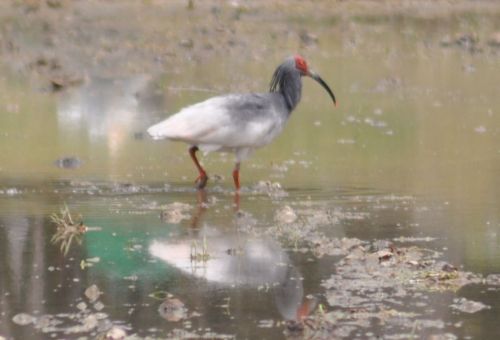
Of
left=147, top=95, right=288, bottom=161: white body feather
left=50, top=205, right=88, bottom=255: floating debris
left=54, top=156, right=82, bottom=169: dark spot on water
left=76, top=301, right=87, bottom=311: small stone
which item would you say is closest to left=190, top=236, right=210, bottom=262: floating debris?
left=50, top=205, right=88, bottom=255: floating debris

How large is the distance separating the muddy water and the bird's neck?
670 millimetres

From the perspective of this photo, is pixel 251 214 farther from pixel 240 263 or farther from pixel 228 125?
pixel 240 263

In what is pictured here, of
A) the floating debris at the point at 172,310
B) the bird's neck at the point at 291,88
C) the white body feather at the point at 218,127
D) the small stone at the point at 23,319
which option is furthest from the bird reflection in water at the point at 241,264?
the bird's neck at the point at 291,88

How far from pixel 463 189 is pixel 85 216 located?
3203mm

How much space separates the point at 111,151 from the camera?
12.7 metres

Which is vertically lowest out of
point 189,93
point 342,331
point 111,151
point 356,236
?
point 342,331

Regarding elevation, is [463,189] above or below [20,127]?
below

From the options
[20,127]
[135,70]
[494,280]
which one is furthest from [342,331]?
[135,70]

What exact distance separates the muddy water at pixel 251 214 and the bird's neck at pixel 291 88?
26.4 inches

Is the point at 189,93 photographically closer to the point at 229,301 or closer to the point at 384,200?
the point at 384,200

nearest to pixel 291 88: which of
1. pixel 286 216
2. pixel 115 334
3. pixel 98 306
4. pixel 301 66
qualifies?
pixel 301 66

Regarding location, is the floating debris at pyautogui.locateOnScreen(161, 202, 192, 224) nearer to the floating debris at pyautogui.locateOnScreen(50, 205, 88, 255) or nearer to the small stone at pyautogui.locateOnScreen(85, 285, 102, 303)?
the floating debris at pyautogui.locateOnScreen(50, 205, 88, 255)

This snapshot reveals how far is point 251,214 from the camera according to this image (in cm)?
966

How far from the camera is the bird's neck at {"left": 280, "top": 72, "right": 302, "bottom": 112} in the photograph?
11.2 m
